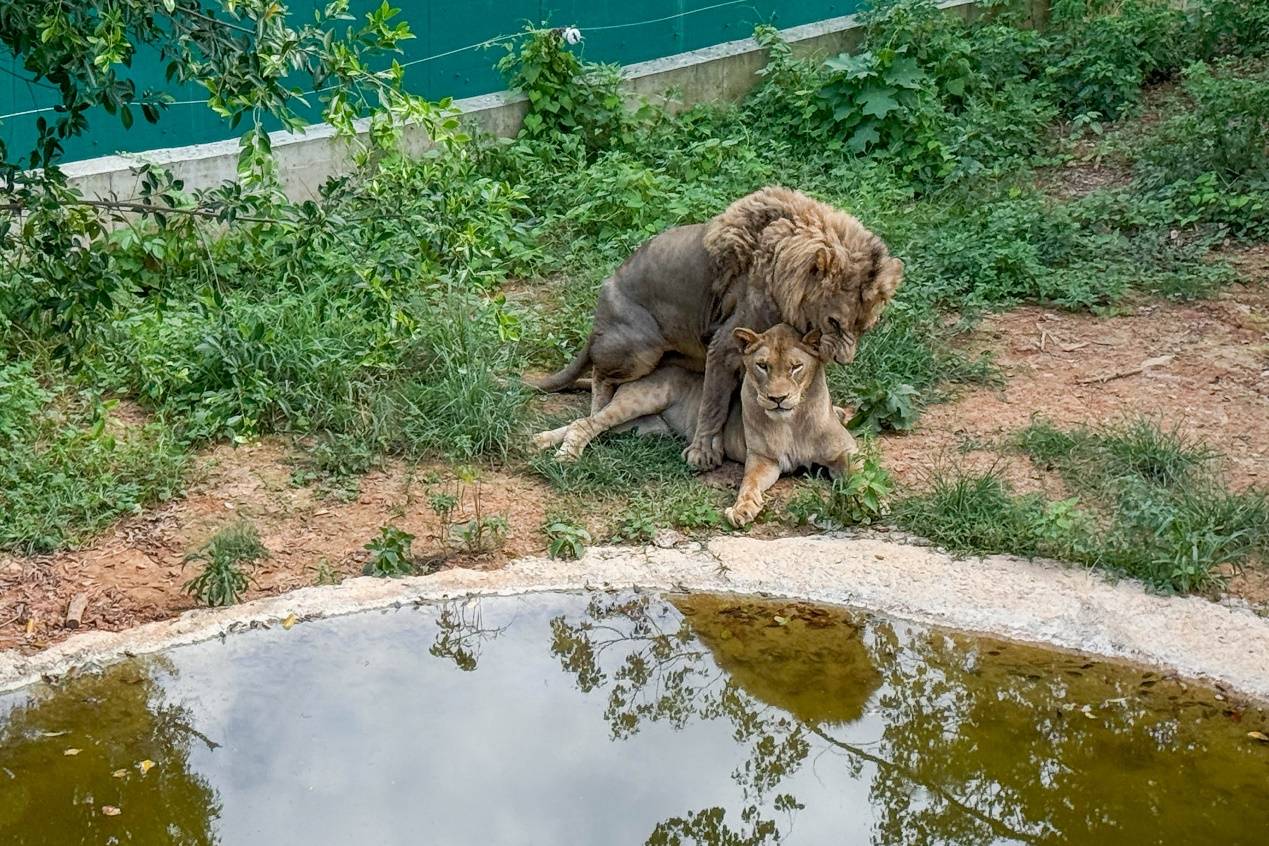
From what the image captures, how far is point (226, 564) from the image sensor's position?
6309 millimetres

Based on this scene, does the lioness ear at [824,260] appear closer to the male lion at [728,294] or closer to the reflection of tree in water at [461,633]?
the male lion at [728,294]

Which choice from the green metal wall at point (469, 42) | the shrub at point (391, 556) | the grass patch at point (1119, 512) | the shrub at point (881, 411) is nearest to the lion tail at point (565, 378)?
the shrub at point (881, 411)

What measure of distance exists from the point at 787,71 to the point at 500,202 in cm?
544

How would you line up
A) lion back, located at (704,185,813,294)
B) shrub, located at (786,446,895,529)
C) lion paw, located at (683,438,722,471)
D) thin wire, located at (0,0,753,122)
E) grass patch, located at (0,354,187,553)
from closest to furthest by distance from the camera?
1. grass patch, located at (0,354,187,553)
2. shrub, located at (786,446,895,529)
3. lion back, located at (704,185,813,294)
4. lion paw, located at (683,438,722,471)
5. thin wire, located at (0,0,753,122)

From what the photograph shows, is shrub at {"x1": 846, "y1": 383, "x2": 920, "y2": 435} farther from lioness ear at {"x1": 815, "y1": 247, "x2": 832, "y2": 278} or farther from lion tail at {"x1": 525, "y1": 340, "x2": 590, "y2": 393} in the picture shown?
lion tail at {"x1": 525, "y1": 340, "x2": 590, "y2": 393}

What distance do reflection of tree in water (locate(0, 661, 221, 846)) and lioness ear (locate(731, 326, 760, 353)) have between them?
9.98ft

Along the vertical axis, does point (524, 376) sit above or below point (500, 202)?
below

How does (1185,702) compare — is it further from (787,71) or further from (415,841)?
(787,71)

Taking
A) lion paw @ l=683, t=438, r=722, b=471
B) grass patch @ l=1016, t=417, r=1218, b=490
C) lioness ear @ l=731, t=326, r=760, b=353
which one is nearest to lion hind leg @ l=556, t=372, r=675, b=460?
lion paw @ l=683, t=438, r=722, b=471

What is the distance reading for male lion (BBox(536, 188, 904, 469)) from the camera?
7.29 m

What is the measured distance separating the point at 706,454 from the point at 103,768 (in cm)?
339

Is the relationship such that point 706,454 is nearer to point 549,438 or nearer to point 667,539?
point 549,438

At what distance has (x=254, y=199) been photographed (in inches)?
213

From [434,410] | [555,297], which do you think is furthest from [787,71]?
[434,410]
